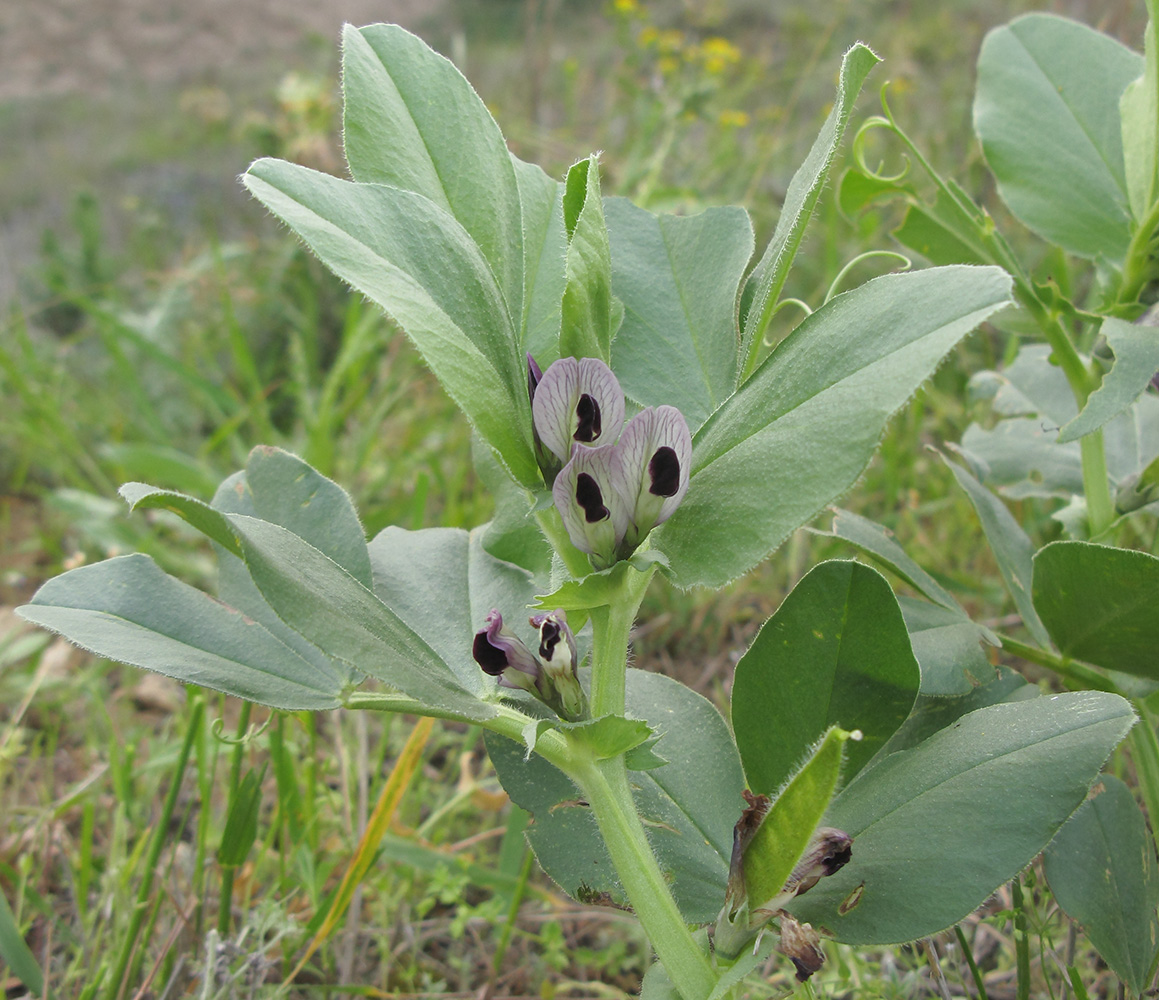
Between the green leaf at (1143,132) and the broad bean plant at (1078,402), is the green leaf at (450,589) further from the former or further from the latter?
the green leaf at (1143,132)

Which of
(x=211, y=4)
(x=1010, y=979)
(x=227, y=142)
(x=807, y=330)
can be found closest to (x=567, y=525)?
(x=807, y=330)

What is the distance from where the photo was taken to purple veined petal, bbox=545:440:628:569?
73cm

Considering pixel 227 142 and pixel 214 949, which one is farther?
pixel 227 142

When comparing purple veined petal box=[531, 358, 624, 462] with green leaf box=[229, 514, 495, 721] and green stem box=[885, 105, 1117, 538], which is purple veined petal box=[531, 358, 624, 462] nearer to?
green leaf box=[229, 514, 495, 721]

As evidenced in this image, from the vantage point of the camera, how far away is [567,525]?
29.8 inches

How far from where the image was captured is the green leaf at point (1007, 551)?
107 centimetres

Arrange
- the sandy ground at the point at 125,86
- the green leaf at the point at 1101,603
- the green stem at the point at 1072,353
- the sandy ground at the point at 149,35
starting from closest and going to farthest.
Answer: the green leaf at the point at 1101,603 → the green stem at the point at 1072,353 → the sandy ground at the point at 125,86 → the sandy ground at the point at 149,35

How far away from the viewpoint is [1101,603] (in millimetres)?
914

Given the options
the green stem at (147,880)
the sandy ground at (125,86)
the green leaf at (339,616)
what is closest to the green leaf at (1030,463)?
the green leaf at (339,616)

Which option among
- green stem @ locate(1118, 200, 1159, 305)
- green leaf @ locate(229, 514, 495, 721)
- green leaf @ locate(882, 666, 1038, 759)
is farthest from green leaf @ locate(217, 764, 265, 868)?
green stem @ locate(1118, 200, 1159, 305)

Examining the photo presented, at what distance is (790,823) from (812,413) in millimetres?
303

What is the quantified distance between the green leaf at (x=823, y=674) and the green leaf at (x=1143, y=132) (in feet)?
2.03

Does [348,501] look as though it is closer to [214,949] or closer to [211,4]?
[214,949]

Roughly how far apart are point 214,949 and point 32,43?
6584mm
